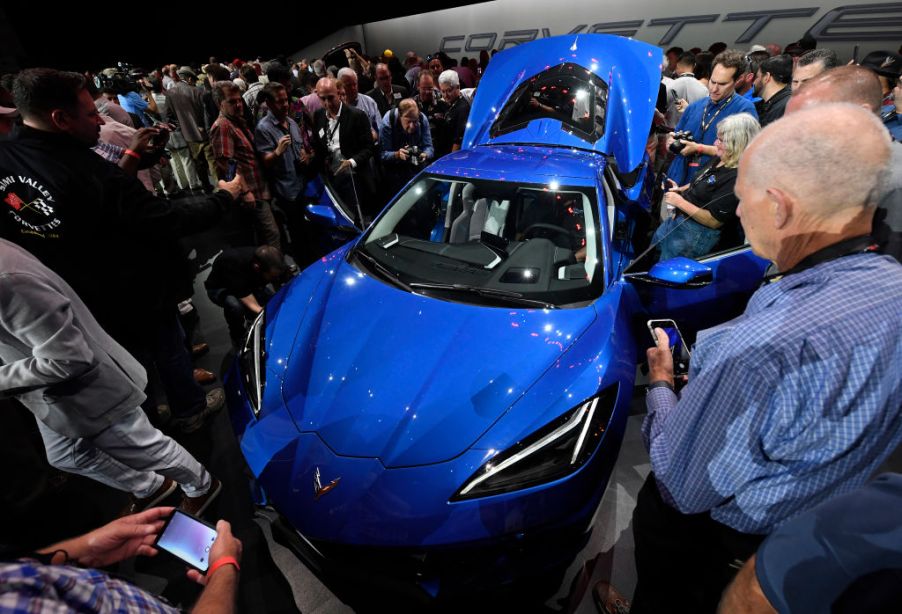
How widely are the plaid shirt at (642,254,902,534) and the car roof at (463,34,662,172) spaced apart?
249cm

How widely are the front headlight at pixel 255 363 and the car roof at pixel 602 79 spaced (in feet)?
7.65

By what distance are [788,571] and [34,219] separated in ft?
8.37

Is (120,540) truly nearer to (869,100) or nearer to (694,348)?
(694,348)

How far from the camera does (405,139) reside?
190 inches

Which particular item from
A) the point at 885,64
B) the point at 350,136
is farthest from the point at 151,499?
the point at 885,64

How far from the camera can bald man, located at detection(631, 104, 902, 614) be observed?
32.9 inches

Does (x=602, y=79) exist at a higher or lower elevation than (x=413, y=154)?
higher

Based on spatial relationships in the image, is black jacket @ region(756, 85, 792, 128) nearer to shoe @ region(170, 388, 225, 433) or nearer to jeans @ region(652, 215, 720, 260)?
jeans @ region(652, 215, 720, 260)

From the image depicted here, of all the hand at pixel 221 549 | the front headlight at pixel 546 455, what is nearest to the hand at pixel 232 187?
the hand at pixel 221 549

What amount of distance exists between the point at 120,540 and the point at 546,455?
1.27 metres

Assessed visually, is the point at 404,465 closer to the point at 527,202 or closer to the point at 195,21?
the point at 527,202

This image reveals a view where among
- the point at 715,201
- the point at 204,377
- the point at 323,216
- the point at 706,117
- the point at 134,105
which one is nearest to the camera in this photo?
the point at 715,201

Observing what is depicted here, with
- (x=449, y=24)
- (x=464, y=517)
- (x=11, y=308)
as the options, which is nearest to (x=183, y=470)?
(x=11, y=308)

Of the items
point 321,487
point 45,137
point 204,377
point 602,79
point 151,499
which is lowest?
point 204,377
